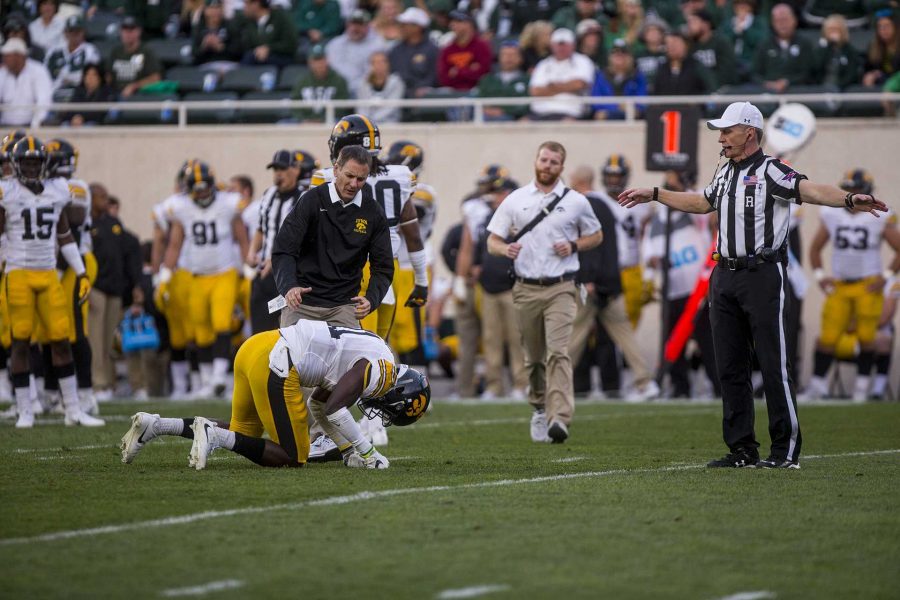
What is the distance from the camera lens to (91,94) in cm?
1995

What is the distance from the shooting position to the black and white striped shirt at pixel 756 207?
27.1 ft

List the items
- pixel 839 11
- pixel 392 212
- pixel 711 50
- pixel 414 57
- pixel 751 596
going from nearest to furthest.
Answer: pixel 751 596
pixel 392 212
pixel 711 50
pixel 839 11
pixel 414 57

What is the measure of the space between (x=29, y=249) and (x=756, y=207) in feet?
18.5

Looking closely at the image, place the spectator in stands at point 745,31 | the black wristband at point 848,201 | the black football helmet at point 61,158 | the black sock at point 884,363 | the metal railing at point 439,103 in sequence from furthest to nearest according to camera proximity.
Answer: the spectator in stands at point 745,31
the metal railing at point 439,103
the black sock at point 884,363
the black football helmet at point 61,158
the black wristband at point 848,201

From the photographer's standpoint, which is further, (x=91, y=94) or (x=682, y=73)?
(x=91, y=94)

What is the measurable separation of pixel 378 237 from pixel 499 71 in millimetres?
10747

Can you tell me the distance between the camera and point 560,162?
1041 centimetres

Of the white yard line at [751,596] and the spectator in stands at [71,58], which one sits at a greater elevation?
the spectator in stands at [71,58]

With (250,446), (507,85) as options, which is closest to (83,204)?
(250,446)

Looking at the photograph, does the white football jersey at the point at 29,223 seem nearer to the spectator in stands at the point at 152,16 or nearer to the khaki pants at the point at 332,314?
the khaki pants at the point at 332,314

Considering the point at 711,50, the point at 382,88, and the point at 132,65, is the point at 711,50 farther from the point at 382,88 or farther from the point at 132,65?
the point at 132,65

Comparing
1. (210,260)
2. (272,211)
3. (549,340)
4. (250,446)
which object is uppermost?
(272,211)

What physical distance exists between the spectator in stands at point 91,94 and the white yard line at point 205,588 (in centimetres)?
1564

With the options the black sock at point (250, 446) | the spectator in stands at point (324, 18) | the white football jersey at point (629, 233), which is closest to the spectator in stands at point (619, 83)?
the white football jersey at point (629, 233)
